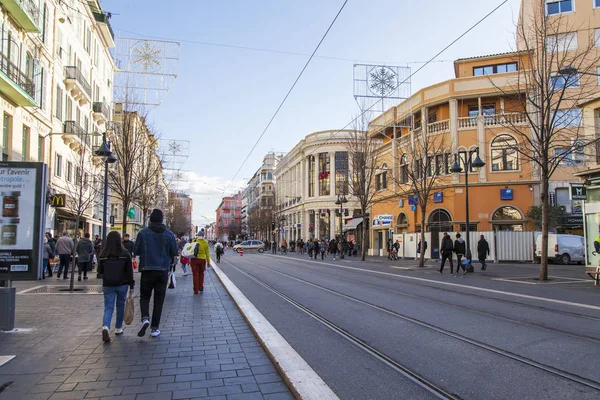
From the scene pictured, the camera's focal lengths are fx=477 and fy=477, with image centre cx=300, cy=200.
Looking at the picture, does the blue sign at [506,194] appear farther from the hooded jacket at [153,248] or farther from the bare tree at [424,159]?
the hooded jacket at [153,248]

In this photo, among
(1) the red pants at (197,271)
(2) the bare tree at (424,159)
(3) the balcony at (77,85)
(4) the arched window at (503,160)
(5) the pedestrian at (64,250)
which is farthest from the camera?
(4) the arched window at (503,160)

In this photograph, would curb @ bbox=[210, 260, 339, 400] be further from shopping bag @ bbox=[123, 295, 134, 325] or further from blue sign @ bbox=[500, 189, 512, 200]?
blue sign @ bbox=[500, 189, 512, 200]

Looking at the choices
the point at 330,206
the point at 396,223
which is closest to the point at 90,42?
the point at 396,223

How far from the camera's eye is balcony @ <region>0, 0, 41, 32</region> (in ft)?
66.2

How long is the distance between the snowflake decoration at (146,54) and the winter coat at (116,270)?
14636mm

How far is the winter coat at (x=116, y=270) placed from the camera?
7094 mm

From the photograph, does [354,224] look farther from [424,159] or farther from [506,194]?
[424,159]

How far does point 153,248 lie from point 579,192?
20.3 meters

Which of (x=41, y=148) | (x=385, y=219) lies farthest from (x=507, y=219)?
(x=41, y=148)

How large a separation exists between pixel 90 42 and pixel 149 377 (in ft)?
124

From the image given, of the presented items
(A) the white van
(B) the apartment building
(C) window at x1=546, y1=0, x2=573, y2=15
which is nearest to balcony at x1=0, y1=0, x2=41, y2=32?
(B) the apartment building

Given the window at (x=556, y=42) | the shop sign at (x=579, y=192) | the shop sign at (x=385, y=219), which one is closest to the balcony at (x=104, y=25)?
the shop sign at (x=385, y=219)

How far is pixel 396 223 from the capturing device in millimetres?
41250

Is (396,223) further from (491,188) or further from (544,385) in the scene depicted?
(544,385)
